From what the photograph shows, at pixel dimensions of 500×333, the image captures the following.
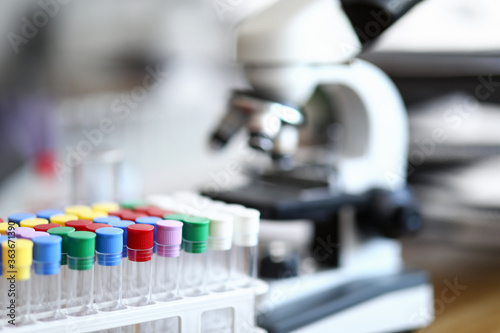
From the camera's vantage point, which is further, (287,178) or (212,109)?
(212,109)

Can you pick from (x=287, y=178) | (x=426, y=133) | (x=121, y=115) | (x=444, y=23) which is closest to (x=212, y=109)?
(x=121, y=115)

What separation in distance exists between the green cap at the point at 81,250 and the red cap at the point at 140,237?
0.04 m

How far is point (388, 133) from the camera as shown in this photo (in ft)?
3.08

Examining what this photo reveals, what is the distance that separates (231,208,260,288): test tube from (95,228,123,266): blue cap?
0.49 feet

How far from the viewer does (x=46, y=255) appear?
51cm

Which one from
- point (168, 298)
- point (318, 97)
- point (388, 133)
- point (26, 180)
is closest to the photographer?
point (168, 298)

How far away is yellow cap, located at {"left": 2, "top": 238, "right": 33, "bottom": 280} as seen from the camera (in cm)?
50

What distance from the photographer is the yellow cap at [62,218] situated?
59 centimetres

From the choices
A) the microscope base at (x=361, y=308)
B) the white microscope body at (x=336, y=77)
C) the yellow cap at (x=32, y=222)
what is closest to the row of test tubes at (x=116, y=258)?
the yellow cap at (x=32, y=222)

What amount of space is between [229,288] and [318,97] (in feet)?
4.45

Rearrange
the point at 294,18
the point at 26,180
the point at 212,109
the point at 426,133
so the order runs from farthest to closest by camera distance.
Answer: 1. the point at 212,109
2. the point at 26,180
3. the point at 426,133
4. the point at 294,18

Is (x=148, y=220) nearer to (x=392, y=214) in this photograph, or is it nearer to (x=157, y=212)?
(x=157, y=212)

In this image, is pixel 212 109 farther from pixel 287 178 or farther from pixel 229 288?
pixel 229 288

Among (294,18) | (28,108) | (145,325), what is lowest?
(145,325)
